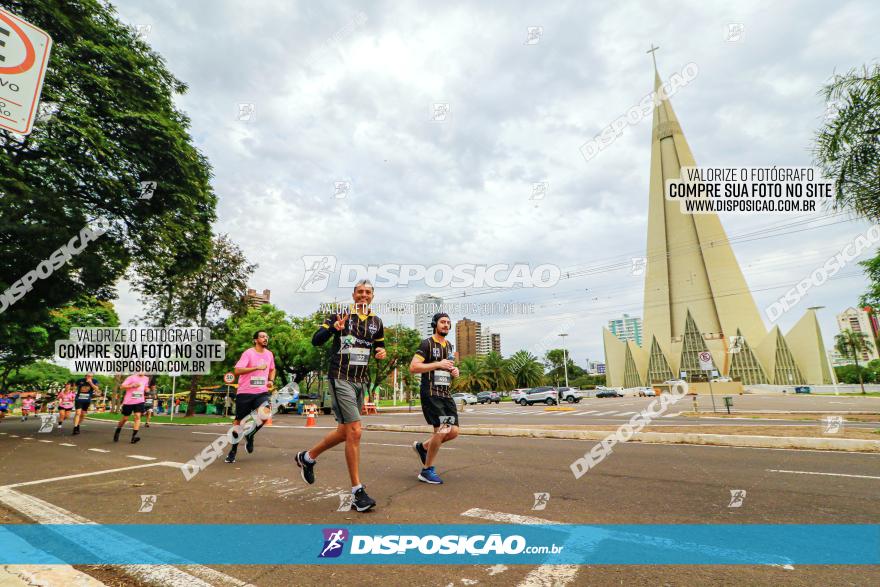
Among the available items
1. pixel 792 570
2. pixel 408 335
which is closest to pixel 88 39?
pixel 792 570

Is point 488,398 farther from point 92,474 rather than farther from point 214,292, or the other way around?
point 92,474

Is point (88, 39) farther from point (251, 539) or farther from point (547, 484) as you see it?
point (547, 484)

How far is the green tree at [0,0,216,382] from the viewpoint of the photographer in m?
10.4

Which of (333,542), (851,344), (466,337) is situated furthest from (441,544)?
(466,337)

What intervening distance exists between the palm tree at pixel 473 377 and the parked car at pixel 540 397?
25.1m

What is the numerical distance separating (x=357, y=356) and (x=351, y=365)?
11 cm

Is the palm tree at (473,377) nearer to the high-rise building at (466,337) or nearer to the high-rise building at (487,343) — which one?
the high-rise building at (466,337)

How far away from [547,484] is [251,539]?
324 centimetres

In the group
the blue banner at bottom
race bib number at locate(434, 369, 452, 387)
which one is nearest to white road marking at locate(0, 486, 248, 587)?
the blue banner at bottom

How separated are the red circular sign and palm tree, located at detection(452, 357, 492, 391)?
67.2 m

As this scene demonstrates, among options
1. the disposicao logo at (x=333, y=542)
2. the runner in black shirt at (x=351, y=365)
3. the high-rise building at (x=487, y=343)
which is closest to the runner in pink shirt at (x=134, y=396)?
the runner in black shirt at (x=351, y=365)

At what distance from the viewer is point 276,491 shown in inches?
178

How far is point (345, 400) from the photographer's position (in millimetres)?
4012

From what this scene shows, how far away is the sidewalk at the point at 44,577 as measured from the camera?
7.03 feet
